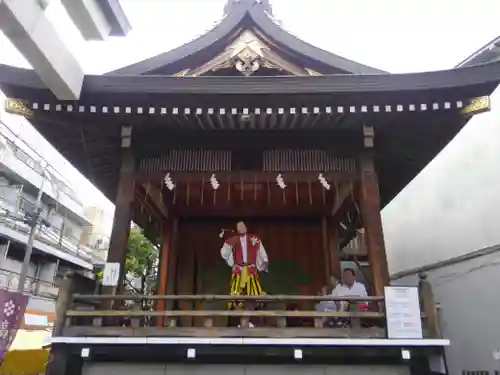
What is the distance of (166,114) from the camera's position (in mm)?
7008

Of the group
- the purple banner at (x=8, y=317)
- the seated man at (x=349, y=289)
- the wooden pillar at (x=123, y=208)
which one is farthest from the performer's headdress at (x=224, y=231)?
the purple banner at (x=8, y=317)

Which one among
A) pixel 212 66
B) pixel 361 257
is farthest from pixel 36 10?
pixel 361 257

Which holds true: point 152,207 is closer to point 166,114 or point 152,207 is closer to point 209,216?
point 209,216

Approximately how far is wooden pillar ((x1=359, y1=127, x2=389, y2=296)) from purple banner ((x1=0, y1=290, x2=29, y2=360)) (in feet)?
28.7

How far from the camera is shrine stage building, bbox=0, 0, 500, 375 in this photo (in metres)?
5.91

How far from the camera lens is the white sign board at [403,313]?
19.0 feet

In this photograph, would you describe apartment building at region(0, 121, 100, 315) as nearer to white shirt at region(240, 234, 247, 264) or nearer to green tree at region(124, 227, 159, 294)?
green tree at region(124, 227, 159, 294)

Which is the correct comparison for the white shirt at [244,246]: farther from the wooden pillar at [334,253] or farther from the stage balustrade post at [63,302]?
the stage balustrade post at [63,302]

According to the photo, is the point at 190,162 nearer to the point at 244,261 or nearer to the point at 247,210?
the point at 244,261

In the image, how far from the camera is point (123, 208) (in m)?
7.16

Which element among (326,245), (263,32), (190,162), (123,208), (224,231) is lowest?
(123,208)

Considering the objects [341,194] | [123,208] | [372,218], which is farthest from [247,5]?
[372,218]

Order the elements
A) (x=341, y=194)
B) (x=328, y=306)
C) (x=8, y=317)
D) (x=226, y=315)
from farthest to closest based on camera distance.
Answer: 1. (x=8, y=317)
2. (x=341, y=194)
3. (x=328, y=306)
4. (x=226, y=315)

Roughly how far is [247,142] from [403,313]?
3.80m
